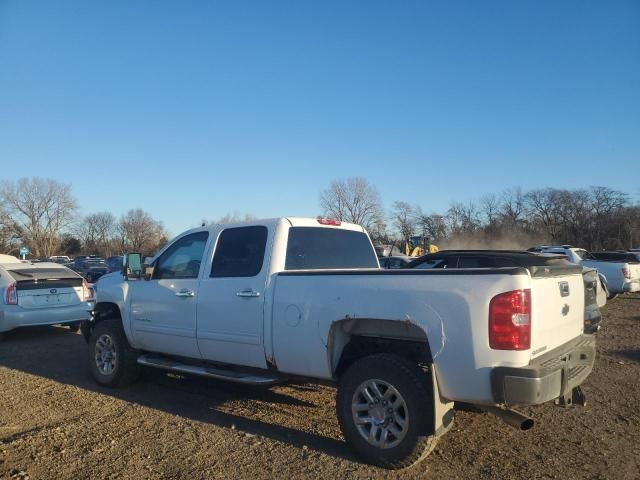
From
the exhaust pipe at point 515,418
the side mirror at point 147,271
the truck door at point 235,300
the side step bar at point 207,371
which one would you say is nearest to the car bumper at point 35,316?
the side mirror at point 147,271

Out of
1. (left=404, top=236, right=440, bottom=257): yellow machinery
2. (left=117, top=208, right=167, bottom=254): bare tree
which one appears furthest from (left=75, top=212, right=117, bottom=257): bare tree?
(left=404, top=236, right=440, bottom=257): yellow machinery

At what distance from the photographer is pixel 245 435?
4777 millimetres

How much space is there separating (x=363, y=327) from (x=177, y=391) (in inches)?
124

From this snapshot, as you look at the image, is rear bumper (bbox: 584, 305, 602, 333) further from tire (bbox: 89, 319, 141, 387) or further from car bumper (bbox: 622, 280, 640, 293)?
car bumper (bbox: 622, 280, 640, 293)

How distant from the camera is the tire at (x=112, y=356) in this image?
6.42 meters

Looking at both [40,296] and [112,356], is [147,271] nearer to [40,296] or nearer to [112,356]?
[112,356]

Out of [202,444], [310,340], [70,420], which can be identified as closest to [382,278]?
[310,340]

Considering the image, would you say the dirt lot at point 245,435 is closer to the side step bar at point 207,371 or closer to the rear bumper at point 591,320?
the side step bar at point 207,371

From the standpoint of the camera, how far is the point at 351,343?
14.8 ft

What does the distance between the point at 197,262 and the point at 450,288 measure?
3.10 m

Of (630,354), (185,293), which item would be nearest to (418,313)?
(185,293)

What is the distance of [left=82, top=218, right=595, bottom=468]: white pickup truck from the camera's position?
11.9 feet

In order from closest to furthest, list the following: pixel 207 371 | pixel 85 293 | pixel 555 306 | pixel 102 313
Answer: pixel 555 306
pixel 207 371
pixel 102 313
pixel 85 293

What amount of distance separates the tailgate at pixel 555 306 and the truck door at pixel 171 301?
3392mm
